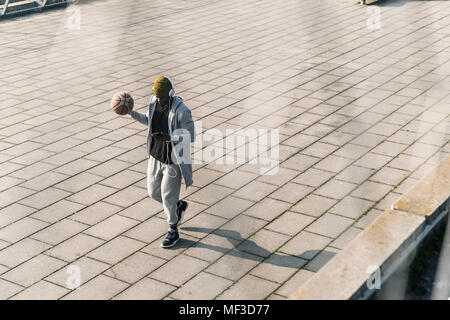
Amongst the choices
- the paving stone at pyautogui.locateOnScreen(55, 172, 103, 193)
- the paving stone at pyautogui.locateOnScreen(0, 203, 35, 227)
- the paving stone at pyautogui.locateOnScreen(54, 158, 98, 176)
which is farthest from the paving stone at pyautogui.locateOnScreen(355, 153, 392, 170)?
the paving stone at pyautogui.locateOnScreen(0, 203, 35, 227)

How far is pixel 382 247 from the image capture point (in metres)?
4.77

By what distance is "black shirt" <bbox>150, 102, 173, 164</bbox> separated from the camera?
6582mm

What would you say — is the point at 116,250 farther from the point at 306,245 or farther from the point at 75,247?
the point at 306,245

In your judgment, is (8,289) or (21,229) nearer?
(8,289)

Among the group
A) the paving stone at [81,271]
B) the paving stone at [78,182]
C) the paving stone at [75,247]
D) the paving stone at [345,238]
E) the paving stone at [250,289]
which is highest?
the paving stone at [78,182]

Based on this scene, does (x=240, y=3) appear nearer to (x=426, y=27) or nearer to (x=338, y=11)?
(x=338, y=11)

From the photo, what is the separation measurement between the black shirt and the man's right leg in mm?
106

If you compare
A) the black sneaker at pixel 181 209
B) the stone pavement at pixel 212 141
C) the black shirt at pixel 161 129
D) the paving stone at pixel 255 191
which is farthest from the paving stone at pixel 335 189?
the black shirt at pixel 161 129

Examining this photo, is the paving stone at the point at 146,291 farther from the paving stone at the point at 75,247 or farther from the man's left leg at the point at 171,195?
the paving stone at the point at 75,247

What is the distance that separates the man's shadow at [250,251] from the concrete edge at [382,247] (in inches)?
51.4

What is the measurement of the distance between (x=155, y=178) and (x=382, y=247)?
9.28ft

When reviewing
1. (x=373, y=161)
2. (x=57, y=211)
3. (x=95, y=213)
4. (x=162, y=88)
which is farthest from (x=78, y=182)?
(x=373, y=161)

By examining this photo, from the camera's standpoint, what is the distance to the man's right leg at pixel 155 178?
674 cm
